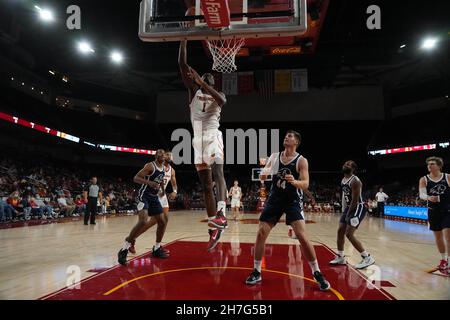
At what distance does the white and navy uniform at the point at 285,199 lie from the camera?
436cm

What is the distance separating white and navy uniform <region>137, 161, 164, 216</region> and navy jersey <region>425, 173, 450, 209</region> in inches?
185

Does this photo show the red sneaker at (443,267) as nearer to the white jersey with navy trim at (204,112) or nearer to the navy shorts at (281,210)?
the navy shorts at (281,210)

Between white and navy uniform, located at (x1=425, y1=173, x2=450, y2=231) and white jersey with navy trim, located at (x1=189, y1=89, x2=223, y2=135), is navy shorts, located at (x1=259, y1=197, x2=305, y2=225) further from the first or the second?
white and navy uniform, located at (x1=425, y1=173, x2=450, y2=231)

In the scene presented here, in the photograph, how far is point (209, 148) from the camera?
429 centimetres

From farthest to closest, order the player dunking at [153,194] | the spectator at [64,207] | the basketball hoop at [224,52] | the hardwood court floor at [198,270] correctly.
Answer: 1. the spectator at [64,207]
2. the basketball hoop at [224,52]
3. the player dunking at [153,194]
4. the hardwood court floor at [198,270]

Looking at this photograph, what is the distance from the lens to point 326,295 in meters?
3.85

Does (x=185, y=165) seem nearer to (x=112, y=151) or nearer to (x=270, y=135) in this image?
(x=112, y=151)

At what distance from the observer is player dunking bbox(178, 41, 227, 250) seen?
4164 millimetres

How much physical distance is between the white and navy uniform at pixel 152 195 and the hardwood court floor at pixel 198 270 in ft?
2.93

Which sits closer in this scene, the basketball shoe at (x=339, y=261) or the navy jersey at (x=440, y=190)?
the navy jersey at (x=440, y=190)

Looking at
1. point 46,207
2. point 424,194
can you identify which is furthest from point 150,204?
point 46,207

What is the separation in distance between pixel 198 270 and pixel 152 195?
1.77 m

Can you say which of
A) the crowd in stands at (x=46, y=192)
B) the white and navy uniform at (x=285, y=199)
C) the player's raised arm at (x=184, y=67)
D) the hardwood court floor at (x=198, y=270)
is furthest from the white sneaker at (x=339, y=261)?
the crowd in stands at (x=46, y=192)
